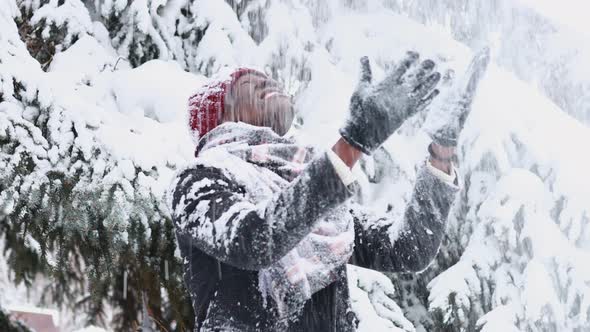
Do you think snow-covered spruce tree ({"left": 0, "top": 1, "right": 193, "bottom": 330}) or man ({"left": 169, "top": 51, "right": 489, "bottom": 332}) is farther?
snow-covered spruce tree ({"left": 0, "top": 1, "right": 193, "bottom": 330})

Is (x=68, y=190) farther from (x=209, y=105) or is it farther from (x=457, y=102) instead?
(x=457, y=102)

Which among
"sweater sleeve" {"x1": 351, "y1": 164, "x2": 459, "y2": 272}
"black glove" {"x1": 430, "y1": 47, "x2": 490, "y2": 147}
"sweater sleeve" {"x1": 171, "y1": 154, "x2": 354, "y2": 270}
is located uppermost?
"black glove" {"x1": 430, "y1": 47, "x2": 490, "y2": 147}

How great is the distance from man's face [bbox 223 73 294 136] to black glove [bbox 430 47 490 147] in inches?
16.5

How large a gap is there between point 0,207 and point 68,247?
381 millimetres

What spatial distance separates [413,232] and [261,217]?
0.54 meters

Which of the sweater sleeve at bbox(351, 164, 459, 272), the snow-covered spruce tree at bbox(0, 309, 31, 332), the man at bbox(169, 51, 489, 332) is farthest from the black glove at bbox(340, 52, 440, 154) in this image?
the snow-covered spruce tree at bbox(0, 309, 31, 332)

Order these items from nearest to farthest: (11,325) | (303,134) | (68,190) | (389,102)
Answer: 1. (389,102)
2. (68,190)
3. (11,325)
4. (303,134)

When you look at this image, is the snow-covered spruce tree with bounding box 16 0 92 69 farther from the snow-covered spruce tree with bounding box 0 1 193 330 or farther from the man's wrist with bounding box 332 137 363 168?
the man's wrist with bounding box 332 137 363 168

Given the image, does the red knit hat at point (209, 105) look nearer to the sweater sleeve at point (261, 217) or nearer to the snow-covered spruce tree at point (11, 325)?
the sweater sleeve at point (261, 217)

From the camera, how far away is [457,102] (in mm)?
1562

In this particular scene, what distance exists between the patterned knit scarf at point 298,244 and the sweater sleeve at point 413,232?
7.3 inches

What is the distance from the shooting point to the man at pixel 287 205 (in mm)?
1403

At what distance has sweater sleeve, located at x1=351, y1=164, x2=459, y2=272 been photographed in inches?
69.3

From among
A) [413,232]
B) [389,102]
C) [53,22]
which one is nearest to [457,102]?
[389,102]
